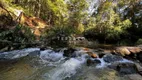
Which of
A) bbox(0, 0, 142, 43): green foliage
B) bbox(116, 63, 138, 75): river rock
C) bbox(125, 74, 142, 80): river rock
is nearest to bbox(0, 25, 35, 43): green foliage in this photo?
bbox(0, 0, 142, 43): green foliage

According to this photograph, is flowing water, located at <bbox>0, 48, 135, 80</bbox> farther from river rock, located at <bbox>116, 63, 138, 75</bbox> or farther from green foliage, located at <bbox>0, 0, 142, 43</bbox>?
green foliage, located at <bbox>0, 0, 142, 43</bbox>

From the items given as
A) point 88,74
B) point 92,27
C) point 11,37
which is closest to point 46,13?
point 92,27

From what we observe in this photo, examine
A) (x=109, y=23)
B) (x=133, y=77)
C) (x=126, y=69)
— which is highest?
(x=109, y=23)

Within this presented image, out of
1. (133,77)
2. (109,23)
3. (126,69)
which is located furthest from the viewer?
(109,23)

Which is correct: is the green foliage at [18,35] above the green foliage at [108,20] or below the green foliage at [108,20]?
below

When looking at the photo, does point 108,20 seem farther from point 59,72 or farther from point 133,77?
point 59,72

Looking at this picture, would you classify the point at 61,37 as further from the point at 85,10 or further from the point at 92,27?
the point at 85,10

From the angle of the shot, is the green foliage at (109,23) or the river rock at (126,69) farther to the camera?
the green foliage at (109,23)

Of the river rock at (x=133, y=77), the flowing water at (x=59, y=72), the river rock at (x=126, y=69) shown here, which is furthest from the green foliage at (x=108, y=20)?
the river rock at (x=133, y=77)

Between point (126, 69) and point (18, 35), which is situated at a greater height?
point (18, 35)

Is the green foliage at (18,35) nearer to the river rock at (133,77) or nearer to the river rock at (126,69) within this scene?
the river rock at (126,69)

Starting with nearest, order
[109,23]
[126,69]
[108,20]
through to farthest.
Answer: [126,69]
[109,23]
[108,20]

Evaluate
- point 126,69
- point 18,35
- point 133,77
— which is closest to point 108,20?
point 18,35

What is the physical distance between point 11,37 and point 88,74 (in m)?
7.56
